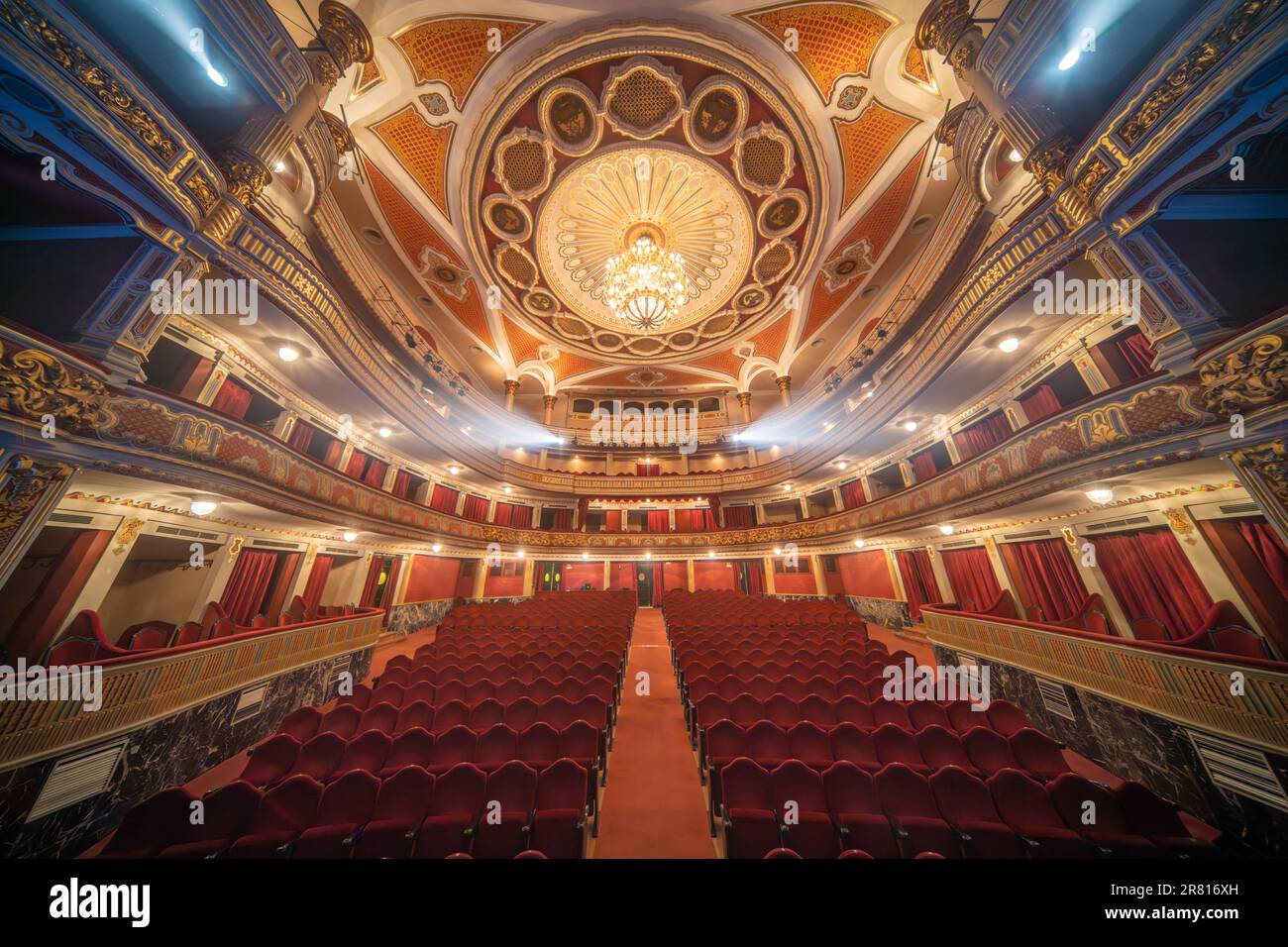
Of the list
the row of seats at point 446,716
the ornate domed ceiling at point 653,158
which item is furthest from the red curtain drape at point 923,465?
the row of seats at point 446,716

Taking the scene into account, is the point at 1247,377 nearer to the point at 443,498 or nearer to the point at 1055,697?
the point at 1055,697

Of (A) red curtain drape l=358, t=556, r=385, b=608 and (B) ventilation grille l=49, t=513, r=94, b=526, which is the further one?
(A) red curtain drape l=358, t=556, r=385, b=608

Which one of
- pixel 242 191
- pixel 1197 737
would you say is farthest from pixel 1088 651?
pixel 242 191

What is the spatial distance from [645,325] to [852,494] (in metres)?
9.58

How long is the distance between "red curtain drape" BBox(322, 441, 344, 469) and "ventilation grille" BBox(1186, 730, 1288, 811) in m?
15.1

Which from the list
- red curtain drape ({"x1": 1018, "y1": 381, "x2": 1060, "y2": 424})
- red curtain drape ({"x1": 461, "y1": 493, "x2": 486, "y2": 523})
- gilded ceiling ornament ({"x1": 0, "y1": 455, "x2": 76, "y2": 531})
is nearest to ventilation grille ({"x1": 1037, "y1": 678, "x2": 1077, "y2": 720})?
red curtain drape ({"x1": 1018, "y1": 381, "x2": 1060, "y2": 424})

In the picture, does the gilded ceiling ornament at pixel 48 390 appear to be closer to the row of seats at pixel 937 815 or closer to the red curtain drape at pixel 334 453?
the row of seats at pixel 937 815

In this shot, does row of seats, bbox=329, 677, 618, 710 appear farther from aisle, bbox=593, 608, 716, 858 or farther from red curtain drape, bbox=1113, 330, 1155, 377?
red curtain drape, bbox=1113, 330, 1155, 377

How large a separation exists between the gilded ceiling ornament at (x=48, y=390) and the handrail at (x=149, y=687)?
2397mm

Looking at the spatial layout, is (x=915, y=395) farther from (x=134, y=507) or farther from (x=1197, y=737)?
(x=134, y=507)

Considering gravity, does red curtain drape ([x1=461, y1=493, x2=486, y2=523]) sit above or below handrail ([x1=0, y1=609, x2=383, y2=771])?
above

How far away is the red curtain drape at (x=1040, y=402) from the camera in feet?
24.1

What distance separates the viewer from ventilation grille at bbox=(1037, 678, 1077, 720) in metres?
5.04
